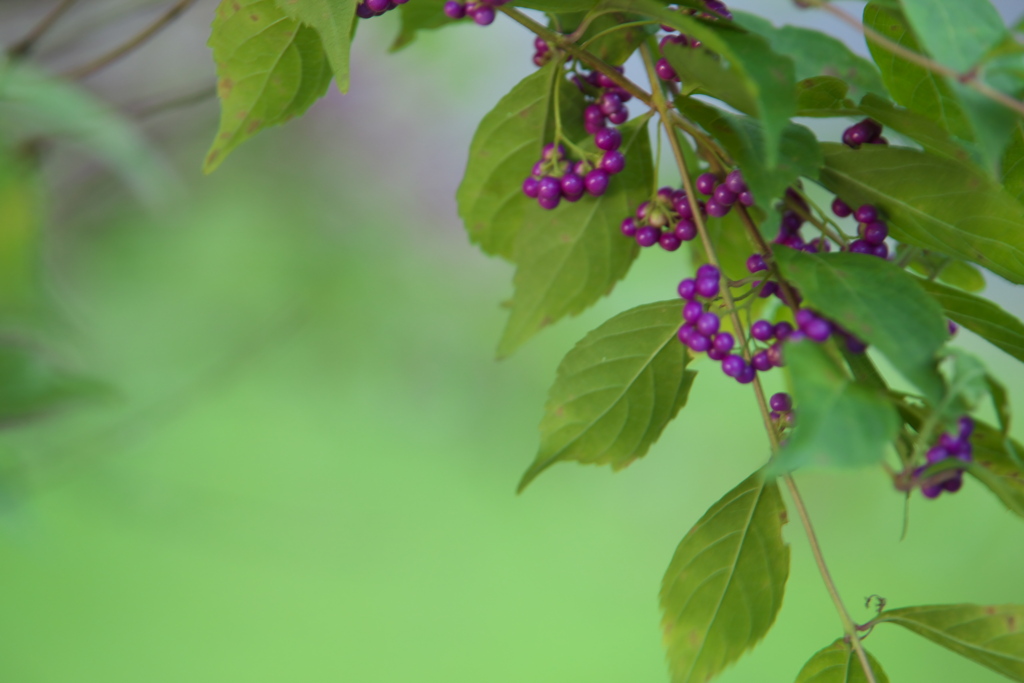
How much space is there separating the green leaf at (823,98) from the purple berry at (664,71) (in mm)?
36

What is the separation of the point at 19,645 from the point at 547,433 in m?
0.61

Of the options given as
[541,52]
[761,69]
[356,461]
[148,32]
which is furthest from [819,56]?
[356,461]

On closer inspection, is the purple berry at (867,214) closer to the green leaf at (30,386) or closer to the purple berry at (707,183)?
the purple berry at (707,183)

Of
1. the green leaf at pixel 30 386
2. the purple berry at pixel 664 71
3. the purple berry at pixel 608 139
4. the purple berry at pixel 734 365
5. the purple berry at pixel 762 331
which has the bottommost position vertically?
the purple berry at pixel 734 365

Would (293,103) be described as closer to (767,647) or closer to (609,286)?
(609,286)

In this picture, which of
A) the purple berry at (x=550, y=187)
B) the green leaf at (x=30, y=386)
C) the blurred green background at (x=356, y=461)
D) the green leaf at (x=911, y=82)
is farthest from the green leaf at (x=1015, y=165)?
the blurred green background at (x=356, y=461)

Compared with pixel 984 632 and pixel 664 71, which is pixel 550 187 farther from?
pixel 984 632

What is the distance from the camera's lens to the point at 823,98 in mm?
196

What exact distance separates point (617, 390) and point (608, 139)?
70mm

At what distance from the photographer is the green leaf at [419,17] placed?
0.85 ft

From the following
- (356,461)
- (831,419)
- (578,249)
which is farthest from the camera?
(356,461)

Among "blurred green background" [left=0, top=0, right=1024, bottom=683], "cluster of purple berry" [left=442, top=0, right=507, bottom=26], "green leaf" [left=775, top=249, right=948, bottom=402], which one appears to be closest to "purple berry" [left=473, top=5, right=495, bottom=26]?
"cluster of purple berry" [left=442, top=0, right=507, bottom=26]

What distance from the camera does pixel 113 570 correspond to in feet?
2.22

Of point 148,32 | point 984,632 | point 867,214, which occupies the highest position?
point 148,32
